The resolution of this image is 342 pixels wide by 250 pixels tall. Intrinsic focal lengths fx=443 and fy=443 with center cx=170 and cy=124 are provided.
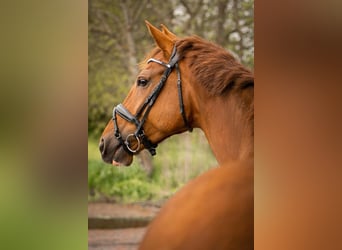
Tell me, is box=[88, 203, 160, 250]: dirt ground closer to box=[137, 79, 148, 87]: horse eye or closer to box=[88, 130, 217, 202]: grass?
box=[88, 130, 217, 202]: grass

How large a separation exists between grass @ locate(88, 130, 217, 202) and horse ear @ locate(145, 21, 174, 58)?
19.8 inches

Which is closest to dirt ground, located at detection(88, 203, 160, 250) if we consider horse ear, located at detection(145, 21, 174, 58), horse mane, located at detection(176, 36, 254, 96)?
horse mane, located at detection(176, 36, 254, 96)

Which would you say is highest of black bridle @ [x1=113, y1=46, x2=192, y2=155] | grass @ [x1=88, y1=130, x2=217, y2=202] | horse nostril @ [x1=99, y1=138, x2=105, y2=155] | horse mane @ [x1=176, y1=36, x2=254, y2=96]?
horse mane @ [x1=176, y1=36, x2=254, y2=96]

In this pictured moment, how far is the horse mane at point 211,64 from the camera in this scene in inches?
99.4

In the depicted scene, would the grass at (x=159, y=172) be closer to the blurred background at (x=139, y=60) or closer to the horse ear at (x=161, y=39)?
the blurred background at (x=139, y=60)

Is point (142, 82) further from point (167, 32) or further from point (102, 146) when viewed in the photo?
point (102, 146)

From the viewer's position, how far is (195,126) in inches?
101

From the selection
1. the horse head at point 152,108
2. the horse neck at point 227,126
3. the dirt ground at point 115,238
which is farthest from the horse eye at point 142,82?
the dirt ground at point 115,238

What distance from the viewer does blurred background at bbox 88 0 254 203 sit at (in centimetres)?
247

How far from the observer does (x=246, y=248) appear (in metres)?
2.60

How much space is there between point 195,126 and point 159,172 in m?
0.34
